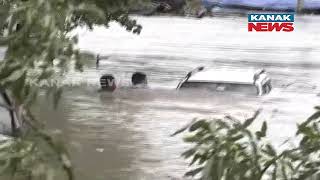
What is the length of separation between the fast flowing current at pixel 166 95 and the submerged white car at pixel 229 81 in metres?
0.13

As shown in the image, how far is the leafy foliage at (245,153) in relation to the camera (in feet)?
2.10

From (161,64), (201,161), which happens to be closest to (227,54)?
(161,64)

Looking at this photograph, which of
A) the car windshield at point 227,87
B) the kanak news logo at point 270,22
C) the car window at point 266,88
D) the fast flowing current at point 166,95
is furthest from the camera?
the car window at point 266,88

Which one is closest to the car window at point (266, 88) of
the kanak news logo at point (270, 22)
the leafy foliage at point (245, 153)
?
the kanak news logo at point (270, 22)

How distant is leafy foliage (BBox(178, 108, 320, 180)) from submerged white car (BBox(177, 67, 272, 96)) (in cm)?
486

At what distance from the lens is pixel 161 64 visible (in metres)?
7.33

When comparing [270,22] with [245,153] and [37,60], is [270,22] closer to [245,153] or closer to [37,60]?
[245,153]

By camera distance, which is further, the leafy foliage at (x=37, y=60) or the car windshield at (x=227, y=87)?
the car windshield at (x=227, y=87)

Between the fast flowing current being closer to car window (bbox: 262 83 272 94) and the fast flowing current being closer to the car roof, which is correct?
car window (bbox: 262 83 272 94)

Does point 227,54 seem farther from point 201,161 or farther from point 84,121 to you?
point 201,161

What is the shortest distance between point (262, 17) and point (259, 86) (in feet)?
14.4

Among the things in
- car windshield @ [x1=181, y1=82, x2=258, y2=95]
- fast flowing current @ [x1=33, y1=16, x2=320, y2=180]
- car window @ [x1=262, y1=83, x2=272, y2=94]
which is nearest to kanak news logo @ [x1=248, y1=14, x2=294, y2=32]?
fast flowing current @ [x1=33, y1=16, x2=320, y2=180]

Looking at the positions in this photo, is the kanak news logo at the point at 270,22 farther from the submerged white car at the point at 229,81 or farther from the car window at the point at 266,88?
the car window at the point at 266,88

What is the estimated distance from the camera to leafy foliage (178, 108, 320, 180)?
64 centimetres
